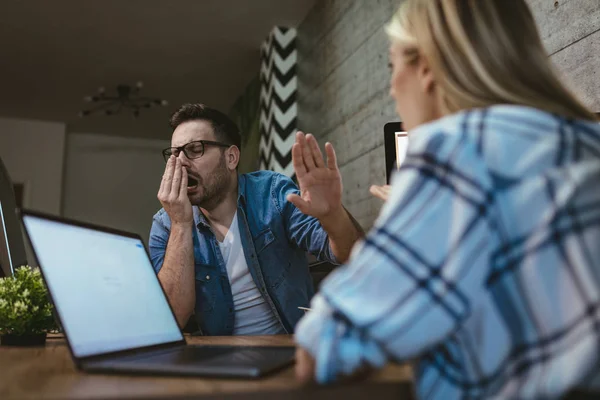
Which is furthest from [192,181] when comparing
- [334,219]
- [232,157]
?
[334,219]

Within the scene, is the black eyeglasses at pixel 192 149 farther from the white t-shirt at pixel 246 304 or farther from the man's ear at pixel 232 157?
the white t-shirt at pixel 246 304

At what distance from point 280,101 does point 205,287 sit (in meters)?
2.70

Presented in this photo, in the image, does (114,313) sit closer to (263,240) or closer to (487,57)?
(487,57)

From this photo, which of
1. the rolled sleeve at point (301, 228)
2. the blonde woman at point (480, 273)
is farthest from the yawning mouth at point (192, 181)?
the blonde woman at point (480, 273)

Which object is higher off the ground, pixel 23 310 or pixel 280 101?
pixel 280 101

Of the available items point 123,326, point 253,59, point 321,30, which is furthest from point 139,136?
point 123,326

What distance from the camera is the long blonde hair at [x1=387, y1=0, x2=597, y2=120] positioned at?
0.58m

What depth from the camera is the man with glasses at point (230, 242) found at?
1.50 metres

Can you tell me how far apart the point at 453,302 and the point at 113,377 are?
38 cm

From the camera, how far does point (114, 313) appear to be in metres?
0.76

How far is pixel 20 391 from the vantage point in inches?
19.3

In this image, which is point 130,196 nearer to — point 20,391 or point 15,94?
point 15,94

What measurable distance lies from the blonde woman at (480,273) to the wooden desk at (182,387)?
0.03 m

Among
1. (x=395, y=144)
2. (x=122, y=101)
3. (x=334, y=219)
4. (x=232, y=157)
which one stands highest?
(x=122, y=101)
